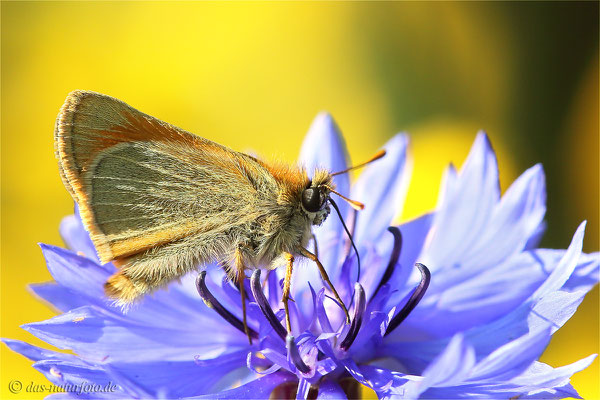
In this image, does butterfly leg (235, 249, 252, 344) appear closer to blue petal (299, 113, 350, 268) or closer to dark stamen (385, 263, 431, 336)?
dark stamen (385, 263, 431, 336)

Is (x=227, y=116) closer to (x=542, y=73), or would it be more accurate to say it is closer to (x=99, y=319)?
(x=542, y=73)

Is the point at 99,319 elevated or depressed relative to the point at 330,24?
depressed

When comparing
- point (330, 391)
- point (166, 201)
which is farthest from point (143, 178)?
point (330, 391)

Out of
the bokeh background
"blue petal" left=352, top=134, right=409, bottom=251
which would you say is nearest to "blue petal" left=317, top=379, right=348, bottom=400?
"blue petal" left=352, top=134, right=409, bottom=251

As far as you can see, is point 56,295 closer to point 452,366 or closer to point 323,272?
point 323,272

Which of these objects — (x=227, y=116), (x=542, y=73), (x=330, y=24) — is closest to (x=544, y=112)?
(x=542, y=73)
